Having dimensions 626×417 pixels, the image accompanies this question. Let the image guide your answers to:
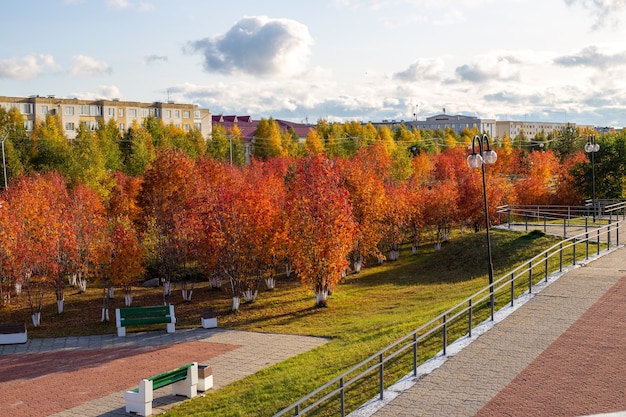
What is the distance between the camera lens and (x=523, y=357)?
1145 centimetres

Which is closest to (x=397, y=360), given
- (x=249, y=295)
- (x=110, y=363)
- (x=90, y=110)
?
(x=110, y=363)

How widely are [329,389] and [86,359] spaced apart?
30.6ft

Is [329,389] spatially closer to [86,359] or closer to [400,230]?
[86,359]

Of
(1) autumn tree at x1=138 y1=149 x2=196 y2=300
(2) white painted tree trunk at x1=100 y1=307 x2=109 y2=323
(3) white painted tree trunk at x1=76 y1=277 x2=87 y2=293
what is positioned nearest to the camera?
(2) white painted tree trunk at x1=100 y1=307 x2=109 y2=323

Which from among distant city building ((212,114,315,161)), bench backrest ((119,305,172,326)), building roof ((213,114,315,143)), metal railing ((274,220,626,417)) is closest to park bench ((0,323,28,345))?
bench backrest ((119,305,172,326))

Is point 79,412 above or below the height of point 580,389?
below

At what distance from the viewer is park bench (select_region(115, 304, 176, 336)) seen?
21844 mm

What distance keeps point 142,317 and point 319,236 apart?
768cm

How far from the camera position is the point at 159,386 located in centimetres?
1403

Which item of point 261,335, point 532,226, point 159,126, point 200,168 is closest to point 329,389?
point 261,335

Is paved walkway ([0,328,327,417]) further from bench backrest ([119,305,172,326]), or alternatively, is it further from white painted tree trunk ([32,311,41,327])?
white painted tree trunk ([32,311,41,327])

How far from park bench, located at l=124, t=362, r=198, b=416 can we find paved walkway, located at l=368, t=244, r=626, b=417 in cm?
576

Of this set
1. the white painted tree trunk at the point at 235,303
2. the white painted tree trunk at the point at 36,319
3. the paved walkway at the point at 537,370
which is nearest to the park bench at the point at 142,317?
the white painted tree trunk at the point at 235,303

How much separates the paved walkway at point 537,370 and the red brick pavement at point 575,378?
1cm
